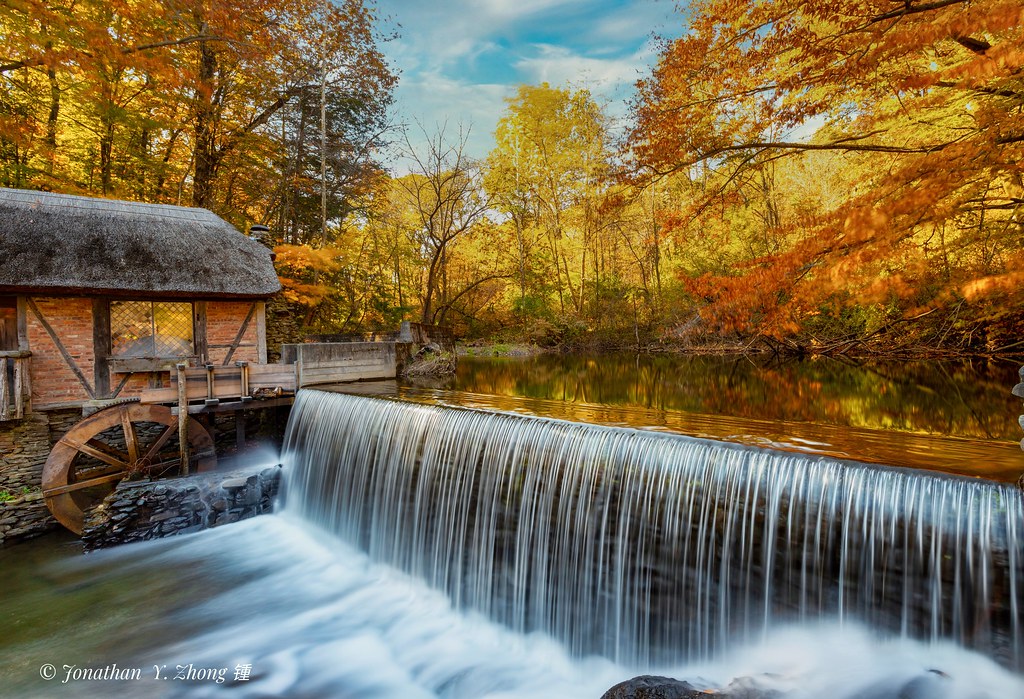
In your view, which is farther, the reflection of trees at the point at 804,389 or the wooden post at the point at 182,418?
the wooden post at the point at 182,418

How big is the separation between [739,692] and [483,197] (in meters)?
30.1

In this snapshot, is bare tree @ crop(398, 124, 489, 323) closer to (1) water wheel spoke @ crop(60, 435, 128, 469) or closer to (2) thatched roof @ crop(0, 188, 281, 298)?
(2) thatched roof @ crop(0, 188, 281, 298)

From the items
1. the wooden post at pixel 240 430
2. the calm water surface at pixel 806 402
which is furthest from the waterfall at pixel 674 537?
the wooden post at pixel 240 430

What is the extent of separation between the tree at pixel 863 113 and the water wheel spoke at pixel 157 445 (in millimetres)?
10697

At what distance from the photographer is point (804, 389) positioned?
11.5m

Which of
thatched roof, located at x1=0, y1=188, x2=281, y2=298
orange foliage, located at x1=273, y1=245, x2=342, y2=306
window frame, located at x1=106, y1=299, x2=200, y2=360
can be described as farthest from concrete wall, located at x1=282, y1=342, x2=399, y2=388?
orange foliage, located at x1=273, y1=245, x2=342, y2=306

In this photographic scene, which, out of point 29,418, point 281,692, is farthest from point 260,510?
point 281,692

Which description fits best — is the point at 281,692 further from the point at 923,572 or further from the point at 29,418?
the point at 29,418

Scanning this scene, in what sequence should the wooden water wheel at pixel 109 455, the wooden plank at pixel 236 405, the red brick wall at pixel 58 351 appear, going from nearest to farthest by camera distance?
the wooden water wheel at pixel 109 455 → the red brick wall at pixel 58 351 → the wooden plank at pixel 236 405

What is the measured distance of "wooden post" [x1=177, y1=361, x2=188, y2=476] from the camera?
993cm

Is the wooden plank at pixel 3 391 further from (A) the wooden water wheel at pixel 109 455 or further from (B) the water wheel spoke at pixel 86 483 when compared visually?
(B) the water wheel spoke at pixel 86 483

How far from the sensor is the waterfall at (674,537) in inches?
141

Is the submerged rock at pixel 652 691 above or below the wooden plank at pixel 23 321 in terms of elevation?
below

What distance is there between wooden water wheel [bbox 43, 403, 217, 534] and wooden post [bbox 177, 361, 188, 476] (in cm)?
19
